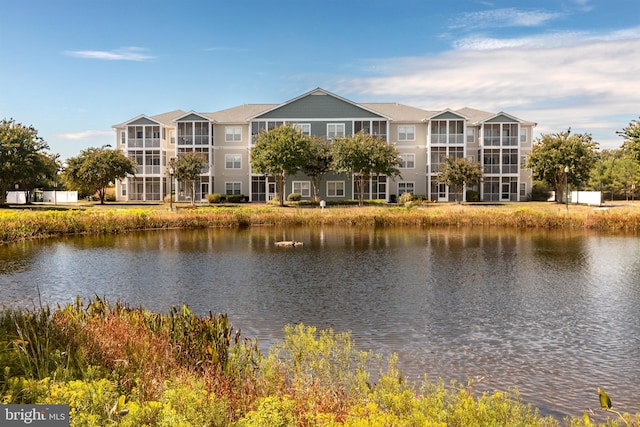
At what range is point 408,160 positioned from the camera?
66500mm

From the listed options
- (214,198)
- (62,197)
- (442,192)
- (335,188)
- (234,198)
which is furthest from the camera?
(62,197)

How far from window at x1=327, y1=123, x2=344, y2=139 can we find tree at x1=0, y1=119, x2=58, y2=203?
28795 mm

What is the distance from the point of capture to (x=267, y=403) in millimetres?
6156

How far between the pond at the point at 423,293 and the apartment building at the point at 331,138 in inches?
1250

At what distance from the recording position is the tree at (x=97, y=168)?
197ft

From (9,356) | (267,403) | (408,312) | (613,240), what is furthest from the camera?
(613,240)

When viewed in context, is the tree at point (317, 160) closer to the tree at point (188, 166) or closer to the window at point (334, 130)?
the window at point (334, 130)

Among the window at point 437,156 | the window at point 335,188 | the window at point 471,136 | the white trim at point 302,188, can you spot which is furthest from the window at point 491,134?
the white trim at point 302,188

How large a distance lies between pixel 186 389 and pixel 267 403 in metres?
1.04

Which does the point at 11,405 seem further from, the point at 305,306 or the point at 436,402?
the point at 305,306

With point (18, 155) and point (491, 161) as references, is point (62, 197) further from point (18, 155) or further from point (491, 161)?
point (491, 161)

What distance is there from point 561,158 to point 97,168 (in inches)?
1852

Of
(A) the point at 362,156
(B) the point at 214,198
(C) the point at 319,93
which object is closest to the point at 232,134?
(B) the point at 214,198

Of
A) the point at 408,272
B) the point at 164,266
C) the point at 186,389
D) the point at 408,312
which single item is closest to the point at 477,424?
the point at 186,389
